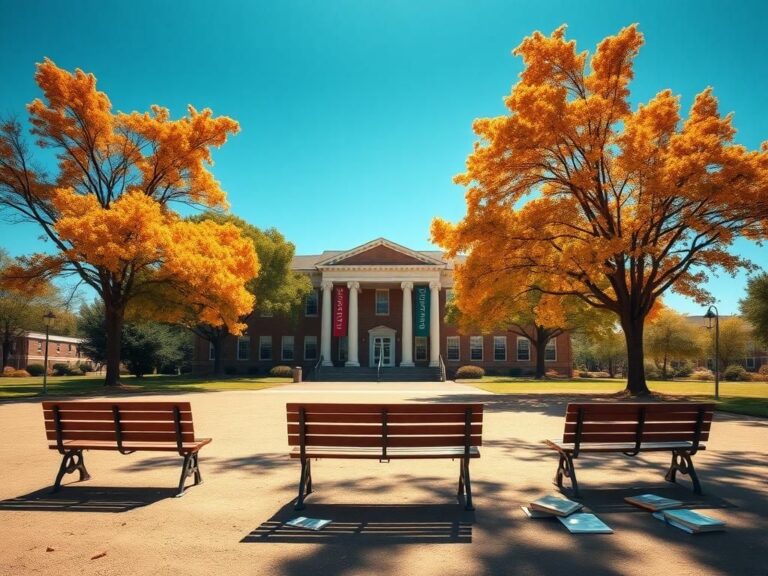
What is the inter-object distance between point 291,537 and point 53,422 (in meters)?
3.49

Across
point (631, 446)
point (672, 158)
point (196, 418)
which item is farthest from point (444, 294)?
point (631, 446)

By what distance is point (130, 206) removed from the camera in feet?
68.7

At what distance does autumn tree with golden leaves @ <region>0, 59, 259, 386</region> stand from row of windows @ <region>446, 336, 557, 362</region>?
93.1ft

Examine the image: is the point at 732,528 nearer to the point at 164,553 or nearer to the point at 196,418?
the point at 164,553

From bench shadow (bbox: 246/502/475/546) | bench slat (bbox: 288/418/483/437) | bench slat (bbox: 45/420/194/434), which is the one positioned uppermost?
bench slat (bbox: 288/418/483/437)

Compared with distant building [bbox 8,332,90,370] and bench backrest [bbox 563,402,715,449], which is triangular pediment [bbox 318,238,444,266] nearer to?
distant building [bbox 8,332,90,370]

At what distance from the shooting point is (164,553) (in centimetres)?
430

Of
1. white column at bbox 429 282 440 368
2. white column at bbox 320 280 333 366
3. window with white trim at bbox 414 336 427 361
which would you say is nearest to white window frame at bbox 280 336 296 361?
white column at bbox 320 280 333 366

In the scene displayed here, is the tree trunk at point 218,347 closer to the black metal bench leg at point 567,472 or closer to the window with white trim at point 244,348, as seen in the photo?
the window with white trim at point 244,348

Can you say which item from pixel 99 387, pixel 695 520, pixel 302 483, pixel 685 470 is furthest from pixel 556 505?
pixel 99 387

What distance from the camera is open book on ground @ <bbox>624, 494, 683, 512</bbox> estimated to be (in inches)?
211

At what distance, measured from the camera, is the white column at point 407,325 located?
45312 millimetres

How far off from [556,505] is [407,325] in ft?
133

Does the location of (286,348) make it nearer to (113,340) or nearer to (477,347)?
(477,347)
